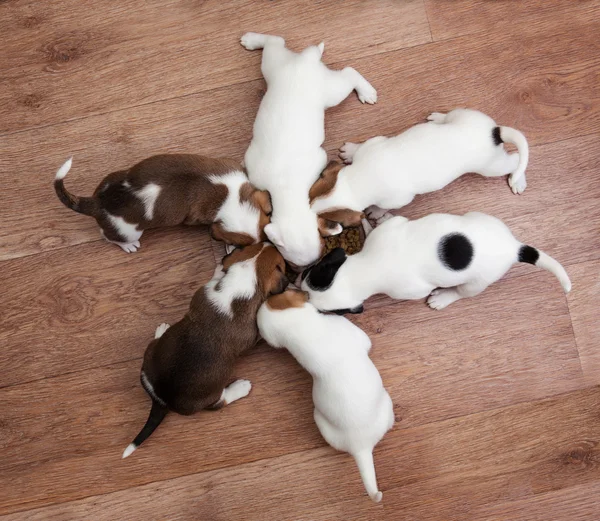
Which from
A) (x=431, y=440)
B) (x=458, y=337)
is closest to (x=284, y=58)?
(x=458, y=337)

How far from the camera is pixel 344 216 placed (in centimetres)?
193

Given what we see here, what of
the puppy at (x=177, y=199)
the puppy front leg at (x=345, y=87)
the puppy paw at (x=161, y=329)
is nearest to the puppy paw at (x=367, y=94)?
the puppy front leg at (x=345, y=87)

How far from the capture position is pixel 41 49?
2.17m

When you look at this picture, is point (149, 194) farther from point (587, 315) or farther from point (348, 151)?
point (587, 315)

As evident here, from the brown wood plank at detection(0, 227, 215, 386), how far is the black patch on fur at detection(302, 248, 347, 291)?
443mm

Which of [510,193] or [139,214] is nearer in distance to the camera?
[139,214]

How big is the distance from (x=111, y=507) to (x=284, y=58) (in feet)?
5.57

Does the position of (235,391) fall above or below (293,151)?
below

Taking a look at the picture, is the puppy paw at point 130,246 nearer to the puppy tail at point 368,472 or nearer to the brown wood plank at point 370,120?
the brown wood plank at point 370,120

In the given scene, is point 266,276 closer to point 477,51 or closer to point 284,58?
point 284,58

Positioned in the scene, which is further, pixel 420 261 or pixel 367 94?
pixel 367 94

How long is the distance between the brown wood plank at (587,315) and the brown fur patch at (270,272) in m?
1.07

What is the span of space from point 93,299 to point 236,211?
0.64m

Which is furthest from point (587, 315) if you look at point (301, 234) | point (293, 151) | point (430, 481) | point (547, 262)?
point (293, 151)
